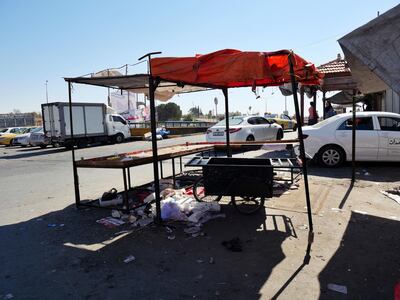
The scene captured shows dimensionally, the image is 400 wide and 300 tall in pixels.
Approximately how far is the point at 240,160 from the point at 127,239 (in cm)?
273

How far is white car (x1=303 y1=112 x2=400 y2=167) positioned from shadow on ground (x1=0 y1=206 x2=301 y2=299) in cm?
511

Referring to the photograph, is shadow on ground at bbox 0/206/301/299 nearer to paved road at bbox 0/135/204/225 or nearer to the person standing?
paved road at bbox 0/135/204/225

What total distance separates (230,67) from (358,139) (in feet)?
20.7

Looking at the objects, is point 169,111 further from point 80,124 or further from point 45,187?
point 45,187

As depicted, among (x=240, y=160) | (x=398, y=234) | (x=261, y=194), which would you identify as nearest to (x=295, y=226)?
(x=261, y=194)

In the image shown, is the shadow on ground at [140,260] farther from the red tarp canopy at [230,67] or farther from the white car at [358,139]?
the white car at [358,139]

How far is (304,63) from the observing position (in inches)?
211

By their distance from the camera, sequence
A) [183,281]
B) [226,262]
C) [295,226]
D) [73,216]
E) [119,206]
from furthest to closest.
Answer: [119,206]
[73,216]
[295,226]
[226,262]
[183,281]

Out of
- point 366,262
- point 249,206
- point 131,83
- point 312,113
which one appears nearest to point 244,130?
point 312,113

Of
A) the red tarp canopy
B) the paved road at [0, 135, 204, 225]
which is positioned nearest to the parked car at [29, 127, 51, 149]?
the paved road at [0, 135, 204, 225]

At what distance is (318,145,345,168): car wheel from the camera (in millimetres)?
10109

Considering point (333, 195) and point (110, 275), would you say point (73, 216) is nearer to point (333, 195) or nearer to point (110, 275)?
point (110, 275)

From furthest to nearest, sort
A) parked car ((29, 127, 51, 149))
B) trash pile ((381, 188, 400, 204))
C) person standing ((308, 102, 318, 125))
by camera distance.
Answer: parked car ((29, 127, 51, 149)) → person standing ((308, 102, 318, 125)) → trash pile ((381, 188, 400, 204))

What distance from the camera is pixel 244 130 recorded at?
50.1ft
